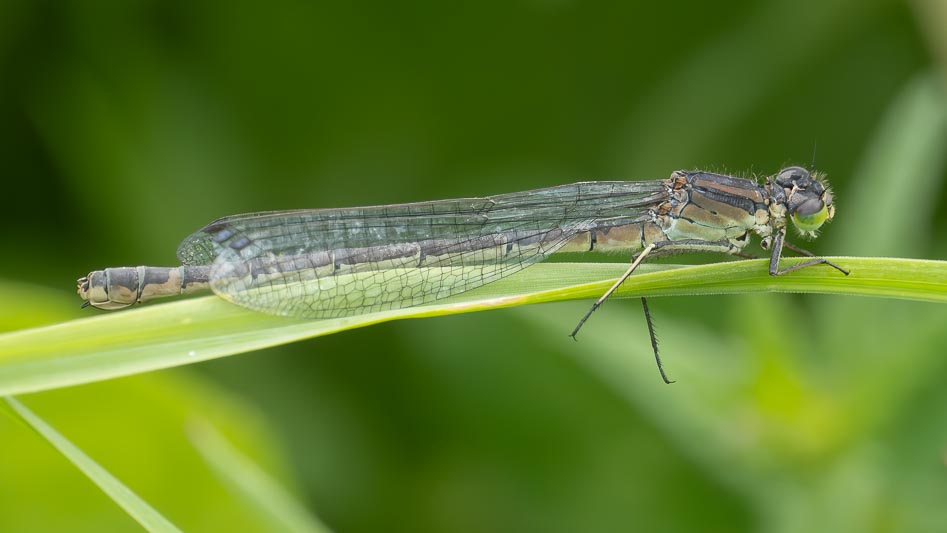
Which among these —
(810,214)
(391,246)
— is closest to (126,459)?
(391,246)

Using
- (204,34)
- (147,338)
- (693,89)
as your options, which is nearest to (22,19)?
(204,34)

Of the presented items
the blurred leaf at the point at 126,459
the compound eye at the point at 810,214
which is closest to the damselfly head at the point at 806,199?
the compound eye at the point at 810,214

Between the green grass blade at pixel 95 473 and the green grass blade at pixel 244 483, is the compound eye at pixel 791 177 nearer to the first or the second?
the green grass blade at pixel 244 483

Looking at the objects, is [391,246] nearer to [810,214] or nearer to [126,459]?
[126,459]

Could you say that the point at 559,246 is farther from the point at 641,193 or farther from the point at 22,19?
the point at 22,19

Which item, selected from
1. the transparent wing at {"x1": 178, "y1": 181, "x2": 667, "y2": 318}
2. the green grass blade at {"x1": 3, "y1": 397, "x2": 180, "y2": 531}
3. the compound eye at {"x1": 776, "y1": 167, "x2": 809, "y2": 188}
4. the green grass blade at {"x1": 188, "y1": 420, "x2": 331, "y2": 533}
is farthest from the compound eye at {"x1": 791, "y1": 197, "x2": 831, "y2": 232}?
the green grass blade at {"x1": 3, "y1": 397, "x2": 180, "y2": 531}

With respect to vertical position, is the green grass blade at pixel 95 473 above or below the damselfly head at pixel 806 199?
below
